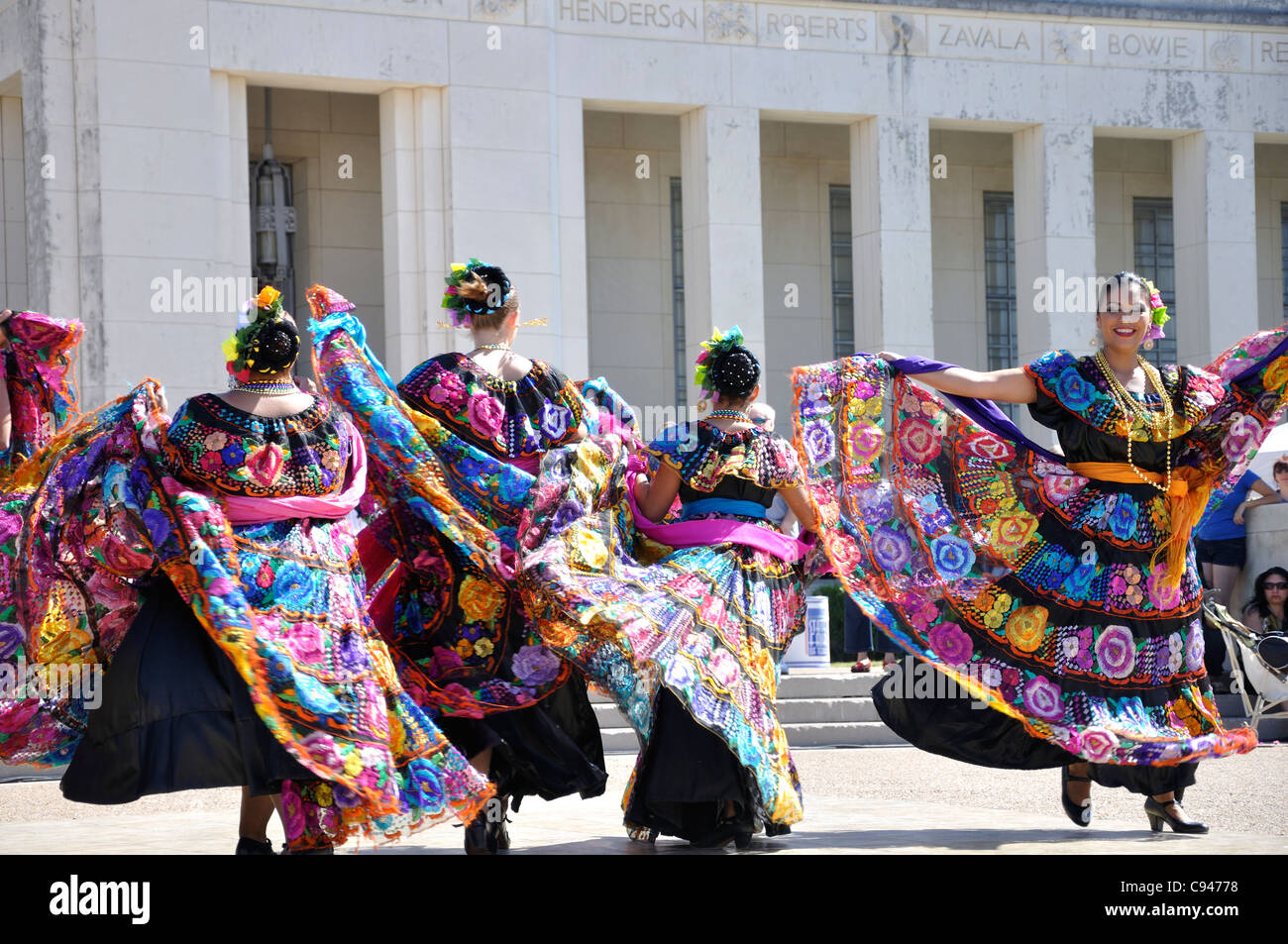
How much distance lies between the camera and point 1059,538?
7.11 meters

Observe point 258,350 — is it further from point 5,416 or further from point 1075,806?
point 1075,806

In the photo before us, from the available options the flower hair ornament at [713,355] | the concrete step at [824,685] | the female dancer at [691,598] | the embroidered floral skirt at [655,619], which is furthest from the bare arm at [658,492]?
the concrete step at [824,685]

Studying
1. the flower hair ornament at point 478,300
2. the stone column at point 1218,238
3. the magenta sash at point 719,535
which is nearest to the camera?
the magenta sash at point 719,535

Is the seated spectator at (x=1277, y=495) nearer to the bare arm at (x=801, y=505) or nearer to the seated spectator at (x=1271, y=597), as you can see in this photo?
the seated spectator at (x=1271, y=597)

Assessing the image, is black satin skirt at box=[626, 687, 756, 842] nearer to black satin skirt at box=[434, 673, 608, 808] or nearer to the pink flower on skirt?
black satin skirt at box=[434, 673, 608, 808]

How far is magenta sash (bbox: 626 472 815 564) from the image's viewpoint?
6945 millimetres

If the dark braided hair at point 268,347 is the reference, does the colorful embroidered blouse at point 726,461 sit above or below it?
below

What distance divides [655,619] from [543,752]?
76 centimetres

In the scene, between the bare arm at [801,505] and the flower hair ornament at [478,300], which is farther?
the bare arm at [801,505]

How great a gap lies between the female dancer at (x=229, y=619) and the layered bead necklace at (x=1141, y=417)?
9.42ft

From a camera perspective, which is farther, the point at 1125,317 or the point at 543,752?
the point at 1125,317

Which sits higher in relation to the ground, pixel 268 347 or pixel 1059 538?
pixel 268 347

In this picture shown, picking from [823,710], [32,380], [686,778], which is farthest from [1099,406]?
[823,710]

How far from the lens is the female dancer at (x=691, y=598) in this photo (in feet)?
21.6
